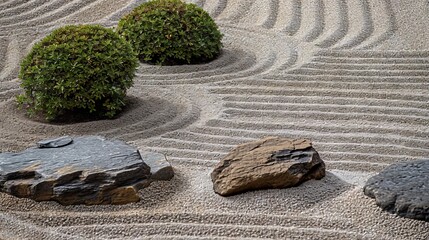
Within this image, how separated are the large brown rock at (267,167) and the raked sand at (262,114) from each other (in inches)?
3.1

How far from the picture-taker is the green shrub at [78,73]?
711cm

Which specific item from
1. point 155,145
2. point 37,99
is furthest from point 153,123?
point 37,99

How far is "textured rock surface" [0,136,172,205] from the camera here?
534 centimetres

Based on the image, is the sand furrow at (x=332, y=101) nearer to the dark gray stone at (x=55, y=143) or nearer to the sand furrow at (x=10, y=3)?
the dark gray stone at (x=55, y=143)

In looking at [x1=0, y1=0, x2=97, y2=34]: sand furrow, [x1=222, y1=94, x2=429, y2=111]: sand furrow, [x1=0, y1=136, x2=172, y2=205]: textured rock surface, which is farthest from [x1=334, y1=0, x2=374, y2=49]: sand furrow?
[x1=0, y1=136, x2=172, y2=205]: textured rock surface

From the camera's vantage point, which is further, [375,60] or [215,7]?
[215,7]

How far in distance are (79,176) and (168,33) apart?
3.78 m

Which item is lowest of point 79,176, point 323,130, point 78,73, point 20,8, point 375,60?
point 323,130

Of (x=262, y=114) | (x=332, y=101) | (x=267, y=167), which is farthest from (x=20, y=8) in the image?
(x=267, y=167)

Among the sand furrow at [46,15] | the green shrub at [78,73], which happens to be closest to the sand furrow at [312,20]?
the sand furrow at [46,15]

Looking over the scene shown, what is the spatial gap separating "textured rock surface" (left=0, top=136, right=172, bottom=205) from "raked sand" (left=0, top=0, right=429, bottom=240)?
0.09m

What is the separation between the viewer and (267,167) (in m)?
5.47

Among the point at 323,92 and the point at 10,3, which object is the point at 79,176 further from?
the point at 10,3

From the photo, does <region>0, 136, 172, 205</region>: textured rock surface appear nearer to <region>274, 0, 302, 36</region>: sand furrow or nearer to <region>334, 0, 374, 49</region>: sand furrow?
<region>334, 0, 374, 49</region>: sand furrow
